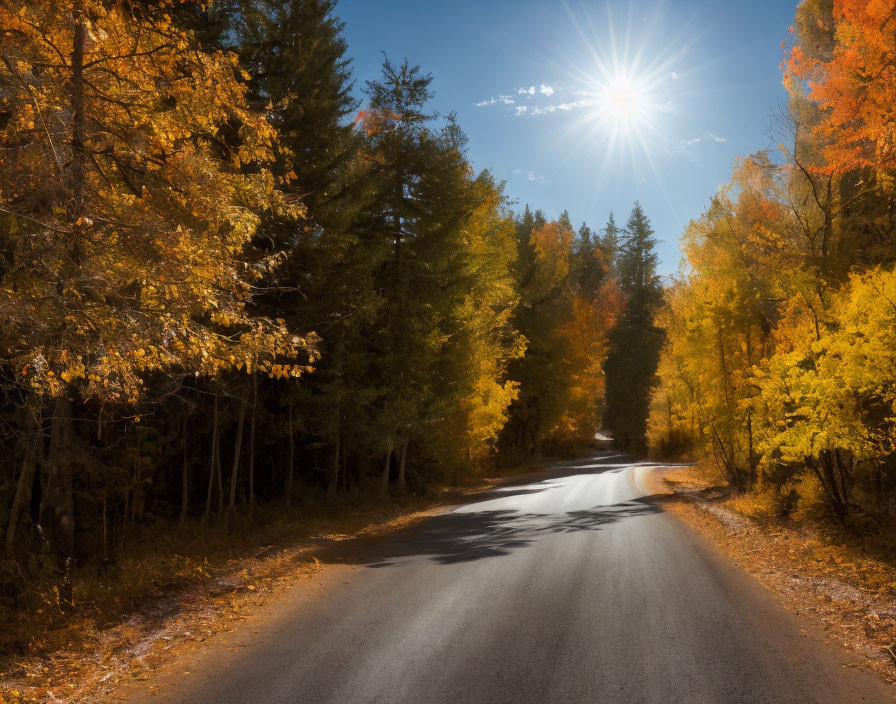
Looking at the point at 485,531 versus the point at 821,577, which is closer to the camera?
the point at 821,577

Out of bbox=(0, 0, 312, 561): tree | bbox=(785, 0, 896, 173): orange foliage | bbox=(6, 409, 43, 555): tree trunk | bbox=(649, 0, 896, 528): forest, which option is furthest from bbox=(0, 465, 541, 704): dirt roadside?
bbox=(785, 0, 896, 173): orange foliage

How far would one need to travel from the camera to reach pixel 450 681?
15.9ft

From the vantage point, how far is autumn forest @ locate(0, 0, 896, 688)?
17.9 feet

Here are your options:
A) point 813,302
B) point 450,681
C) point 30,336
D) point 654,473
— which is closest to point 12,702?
point 30,336

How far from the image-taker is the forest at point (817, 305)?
9.34 m

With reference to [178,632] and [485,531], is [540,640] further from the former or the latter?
[485,531]

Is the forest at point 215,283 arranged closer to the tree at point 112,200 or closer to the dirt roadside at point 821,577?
the tree at point 112,200

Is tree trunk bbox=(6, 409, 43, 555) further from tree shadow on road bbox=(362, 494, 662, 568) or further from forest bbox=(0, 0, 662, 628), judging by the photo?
tree shadow on road bbox=(362, 494, 662, 568)

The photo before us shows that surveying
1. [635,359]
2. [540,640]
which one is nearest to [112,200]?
[540,640]

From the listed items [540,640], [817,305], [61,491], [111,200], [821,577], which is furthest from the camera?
[817,305]

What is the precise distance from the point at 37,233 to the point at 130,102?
153 cm

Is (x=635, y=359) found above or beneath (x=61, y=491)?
above

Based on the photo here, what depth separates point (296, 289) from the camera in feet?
25.2

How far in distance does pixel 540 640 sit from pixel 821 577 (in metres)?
5.01
